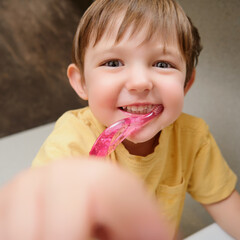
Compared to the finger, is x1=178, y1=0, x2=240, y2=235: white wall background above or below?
below

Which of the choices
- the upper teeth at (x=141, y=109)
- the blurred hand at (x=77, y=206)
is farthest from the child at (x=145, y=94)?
the blurred hand at (x=77, y=206)

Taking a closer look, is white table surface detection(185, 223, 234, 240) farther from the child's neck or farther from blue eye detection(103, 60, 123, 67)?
blue eye detection(103, 60, 123, 67)

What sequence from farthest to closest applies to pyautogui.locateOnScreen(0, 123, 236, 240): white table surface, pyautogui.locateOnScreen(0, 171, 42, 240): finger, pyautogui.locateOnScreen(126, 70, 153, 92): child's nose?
pyautogui.locateOnScreen(0, 123, 236, 240): white table surface
pyautogui.locateOnScreen(126, 70, 153, 92): child's nose
pyautogui.locateOnScreen(0, 171, 42, 240): finger

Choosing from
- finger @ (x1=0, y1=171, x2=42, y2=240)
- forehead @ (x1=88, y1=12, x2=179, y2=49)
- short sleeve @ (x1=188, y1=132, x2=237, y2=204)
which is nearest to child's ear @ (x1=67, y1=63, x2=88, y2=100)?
forehead @ (x1=88, y1=12, x2=179, y2=49)

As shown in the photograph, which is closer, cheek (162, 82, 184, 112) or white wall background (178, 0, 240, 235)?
cheek (162, 82, 184, 112)

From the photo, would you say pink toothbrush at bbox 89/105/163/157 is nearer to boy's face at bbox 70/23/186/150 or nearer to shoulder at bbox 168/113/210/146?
boy's face at bbox 70/23/186/150

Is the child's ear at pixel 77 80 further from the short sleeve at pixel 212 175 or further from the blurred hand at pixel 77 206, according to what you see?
the blurred hand at pixel 77 206

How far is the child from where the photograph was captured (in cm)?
41

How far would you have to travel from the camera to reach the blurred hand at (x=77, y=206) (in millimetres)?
123

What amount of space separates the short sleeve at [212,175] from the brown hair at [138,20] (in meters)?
0.21

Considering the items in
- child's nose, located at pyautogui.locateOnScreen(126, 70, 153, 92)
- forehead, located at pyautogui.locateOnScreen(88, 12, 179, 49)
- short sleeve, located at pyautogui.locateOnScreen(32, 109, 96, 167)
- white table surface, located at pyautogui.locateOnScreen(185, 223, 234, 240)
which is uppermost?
forehead, located at pyautogui.locateOnScreen(88, 12, 179, 49)

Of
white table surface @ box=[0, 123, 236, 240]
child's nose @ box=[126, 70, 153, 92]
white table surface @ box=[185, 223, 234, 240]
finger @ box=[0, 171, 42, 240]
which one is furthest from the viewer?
white table surface @ box=[0, 123, 236, 240]

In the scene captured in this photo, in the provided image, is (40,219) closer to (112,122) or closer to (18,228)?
(18,228)

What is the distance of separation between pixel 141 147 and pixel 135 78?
0.18 meters
